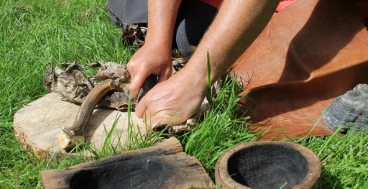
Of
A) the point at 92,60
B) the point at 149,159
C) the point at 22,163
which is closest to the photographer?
the point at 149,159

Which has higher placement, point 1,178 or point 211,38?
point 211,38

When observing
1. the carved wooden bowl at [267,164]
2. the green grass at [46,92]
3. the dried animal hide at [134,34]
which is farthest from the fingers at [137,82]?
the dried animal hide at [134,34]

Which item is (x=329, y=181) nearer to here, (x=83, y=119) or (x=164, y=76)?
(x=164, y=76)

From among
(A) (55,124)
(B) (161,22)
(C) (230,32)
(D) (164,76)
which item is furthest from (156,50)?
(A) (55,124)

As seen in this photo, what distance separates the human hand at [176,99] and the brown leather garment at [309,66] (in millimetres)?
378

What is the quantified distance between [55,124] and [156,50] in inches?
24.0

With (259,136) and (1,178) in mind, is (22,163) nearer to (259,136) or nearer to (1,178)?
(1,178)

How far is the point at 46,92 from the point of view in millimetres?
2764

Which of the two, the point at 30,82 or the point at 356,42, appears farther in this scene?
the point at 30,82

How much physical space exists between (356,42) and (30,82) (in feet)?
6.13

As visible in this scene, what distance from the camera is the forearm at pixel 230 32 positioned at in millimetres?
1928

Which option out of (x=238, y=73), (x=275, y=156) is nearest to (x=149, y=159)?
(x=275, y=156)

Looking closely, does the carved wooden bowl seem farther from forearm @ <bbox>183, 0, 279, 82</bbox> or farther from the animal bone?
the animal bone

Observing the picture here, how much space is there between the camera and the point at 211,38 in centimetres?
198
